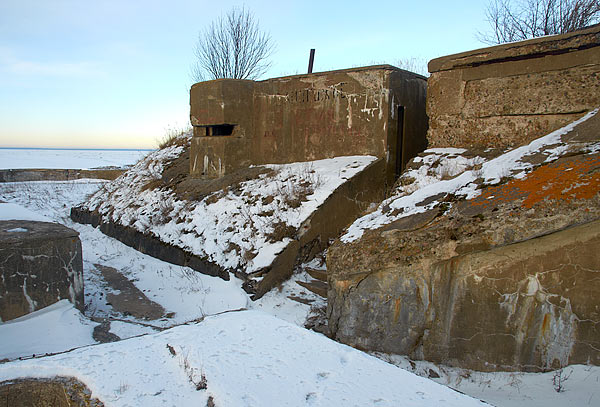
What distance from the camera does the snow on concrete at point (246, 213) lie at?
5.80 metres

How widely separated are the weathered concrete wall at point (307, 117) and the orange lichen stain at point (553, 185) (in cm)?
346

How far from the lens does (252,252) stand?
5672 millimetres

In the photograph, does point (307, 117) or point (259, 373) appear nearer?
point (259, 373)

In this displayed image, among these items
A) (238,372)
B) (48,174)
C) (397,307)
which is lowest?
(397,307)

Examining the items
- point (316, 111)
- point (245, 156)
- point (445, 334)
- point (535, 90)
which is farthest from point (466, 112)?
point (245, 156)

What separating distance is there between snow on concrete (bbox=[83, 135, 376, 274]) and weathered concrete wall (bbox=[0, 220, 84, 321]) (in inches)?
72.0

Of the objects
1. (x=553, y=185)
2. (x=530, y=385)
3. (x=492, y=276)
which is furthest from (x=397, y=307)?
(x=553, y=185)

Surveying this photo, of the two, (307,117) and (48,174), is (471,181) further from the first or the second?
(48,174)

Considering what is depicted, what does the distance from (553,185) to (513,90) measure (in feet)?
8.36

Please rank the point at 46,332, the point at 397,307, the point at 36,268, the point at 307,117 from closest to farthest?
the point at 397,307 → the point at 46,332 → the point at 36,268 → the point at 307,117

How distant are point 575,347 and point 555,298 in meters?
0.36

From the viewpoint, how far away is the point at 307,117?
25.5 feet

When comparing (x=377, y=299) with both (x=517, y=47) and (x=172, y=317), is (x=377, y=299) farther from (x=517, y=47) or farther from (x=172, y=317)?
(x=517, y=47)

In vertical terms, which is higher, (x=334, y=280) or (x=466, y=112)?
(x=466, y=112)
